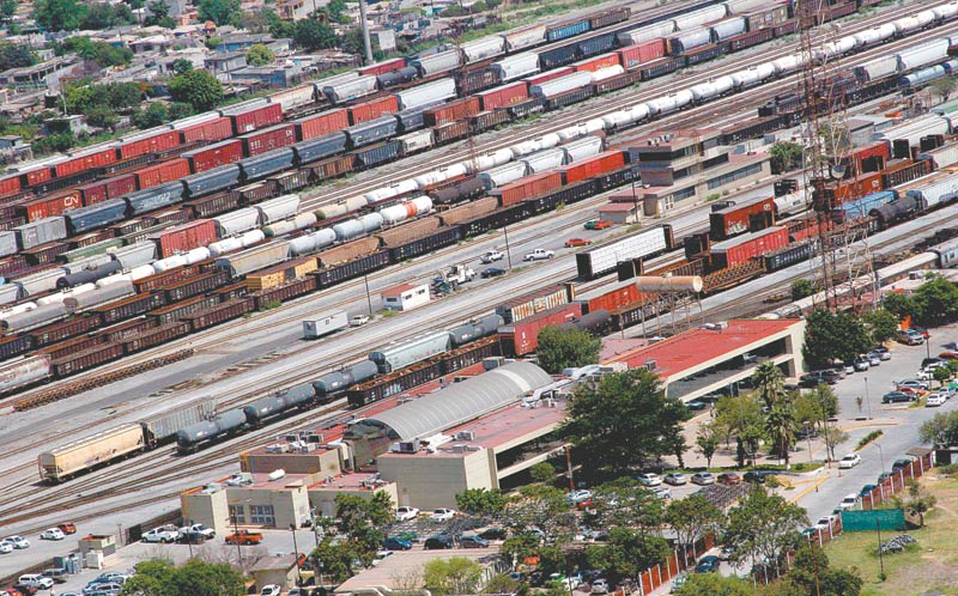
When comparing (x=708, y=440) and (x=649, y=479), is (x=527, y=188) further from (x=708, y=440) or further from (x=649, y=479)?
(x=649, y=479)

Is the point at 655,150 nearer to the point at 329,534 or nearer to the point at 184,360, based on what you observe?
the point at 184,360


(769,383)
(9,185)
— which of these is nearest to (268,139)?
(9,185)

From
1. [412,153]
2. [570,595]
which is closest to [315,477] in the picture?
[570,595]

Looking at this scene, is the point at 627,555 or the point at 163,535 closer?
the point at 627,555

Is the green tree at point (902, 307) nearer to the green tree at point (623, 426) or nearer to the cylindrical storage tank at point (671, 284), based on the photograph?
the cylindrical storage tank at point (671, 284)

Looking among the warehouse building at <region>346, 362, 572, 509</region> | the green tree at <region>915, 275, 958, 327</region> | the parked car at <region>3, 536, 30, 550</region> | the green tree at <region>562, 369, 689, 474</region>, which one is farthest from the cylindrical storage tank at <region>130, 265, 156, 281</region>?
the green tree at <region>915, 275, 958, 327</region>

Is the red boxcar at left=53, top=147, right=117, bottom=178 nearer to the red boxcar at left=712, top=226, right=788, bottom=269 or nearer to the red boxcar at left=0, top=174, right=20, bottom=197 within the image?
the red boxcar at left=0, top=174, right=20, bottom=197
